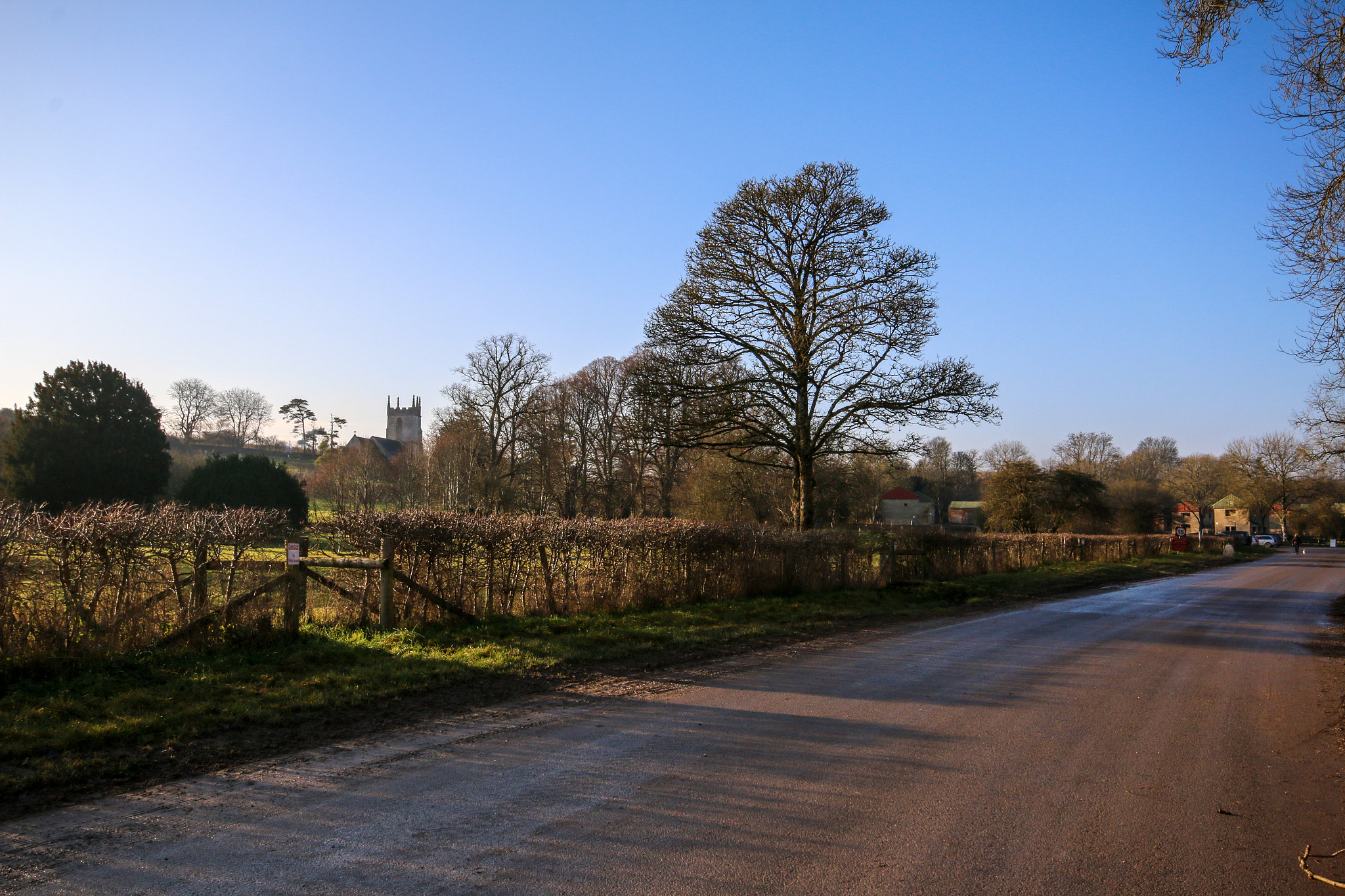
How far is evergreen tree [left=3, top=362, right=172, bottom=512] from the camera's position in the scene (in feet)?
135

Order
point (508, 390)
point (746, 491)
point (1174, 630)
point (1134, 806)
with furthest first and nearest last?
point (508, 390), point (746, 491), point (1174, 630), point (1134, 806)

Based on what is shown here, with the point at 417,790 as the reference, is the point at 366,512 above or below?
above

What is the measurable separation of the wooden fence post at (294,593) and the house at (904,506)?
9222 cm

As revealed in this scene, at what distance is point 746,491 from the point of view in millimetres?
36906

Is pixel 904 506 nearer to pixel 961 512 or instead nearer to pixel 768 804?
pixel 961 512

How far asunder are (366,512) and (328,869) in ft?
27.7

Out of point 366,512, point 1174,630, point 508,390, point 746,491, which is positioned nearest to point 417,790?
point 366,512

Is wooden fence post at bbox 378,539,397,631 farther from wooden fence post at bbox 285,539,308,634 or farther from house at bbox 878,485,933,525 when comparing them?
house at bbox 878,485,933,525

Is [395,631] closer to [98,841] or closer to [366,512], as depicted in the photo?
[366,512]

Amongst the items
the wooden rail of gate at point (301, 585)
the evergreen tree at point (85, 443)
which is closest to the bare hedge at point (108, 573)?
the wooden rail of gate at point (301, 585)

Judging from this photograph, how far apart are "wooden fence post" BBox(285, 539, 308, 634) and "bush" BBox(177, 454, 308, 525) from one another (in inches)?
1369

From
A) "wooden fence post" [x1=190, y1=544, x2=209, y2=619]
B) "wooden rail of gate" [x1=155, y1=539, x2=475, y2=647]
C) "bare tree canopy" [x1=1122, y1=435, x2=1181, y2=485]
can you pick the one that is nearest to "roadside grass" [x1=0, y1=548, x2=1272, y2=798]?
"wooden rail of gate" [x1=155, y1=539, x2=475, y2=647]

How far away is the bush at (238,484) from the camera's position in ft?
141

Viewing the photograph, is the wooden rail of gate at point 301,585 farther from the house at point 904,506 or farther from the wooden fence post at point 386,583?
the house at point 904,506
